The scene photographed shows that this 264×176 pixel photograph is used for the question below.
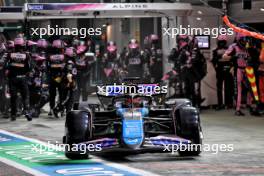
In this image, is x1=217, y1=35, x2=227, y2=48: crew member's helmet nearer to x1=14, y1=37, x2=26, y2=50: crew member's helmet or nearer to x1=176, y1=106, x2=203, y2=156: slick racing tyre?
x1=14, y1=37, x2=26, y2=50: crew member's helmet

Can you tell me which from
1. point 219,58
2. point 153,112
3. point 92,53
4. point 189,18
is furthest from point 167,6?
point 153,112

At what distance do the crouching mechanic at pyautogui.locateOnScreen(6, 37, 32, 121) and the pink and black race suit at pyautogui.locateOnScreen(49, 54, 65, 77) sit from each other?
33.2 inches

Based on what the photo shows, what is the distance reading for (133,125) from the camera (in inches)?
434

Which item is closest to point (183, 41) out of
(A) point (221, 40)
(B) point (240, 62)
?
(A) point (221, 40)

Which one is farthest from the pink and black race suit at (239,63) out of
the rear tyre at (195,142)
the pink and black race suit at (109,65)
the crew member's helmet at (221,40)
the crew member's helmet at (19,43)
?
the rear tyre at (195,142)

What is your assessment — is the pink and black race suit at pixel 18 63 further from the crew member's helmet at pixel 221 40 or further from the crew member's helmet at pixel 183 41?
the crew member's helmet at pixel 221 40

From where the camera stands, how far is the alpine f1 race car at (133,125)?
11.0m

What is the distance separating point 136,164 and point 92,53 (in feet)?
43.7

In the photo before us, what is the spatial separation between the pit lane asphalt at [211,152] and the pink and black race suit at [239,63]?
64 cm

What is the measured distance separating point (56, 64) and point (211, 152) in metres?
8.37

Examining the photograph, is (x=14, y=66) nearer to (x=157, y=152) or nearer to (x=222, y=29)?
(x=222, y=29)

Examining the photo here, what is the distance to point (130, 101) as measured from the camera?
39.2 feet

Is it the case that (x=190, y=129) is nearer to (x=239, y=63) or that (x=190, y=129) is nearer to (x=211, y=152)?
(x=211, y=152)

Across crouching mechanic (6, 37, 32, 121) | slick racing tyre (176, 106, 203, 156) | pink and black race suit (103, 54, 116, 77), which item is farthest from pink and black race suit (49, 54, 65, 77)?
slick racing tyre (176, 106, 203, 156)
